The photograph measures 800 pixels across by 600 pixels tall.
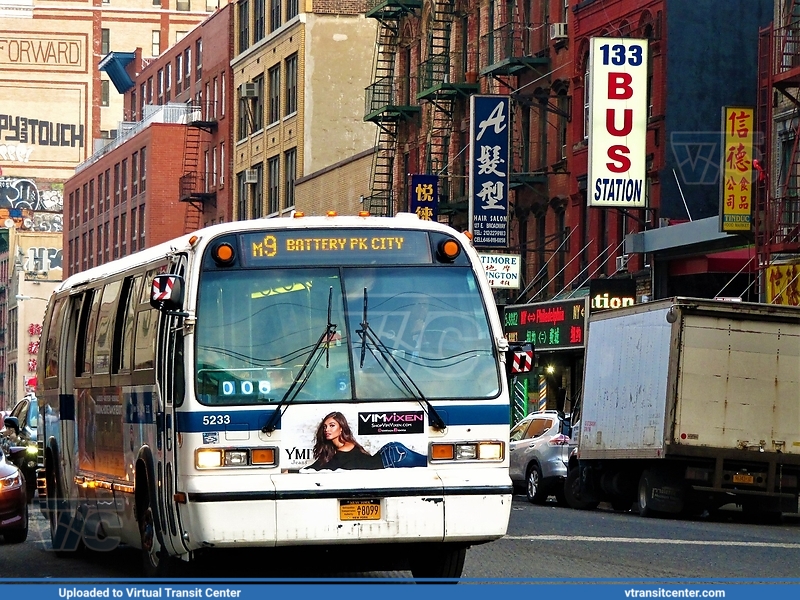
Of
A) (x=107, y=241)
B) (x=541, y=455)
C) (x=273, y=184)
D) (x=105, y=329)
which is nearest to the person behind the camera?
(x=105, y=329)

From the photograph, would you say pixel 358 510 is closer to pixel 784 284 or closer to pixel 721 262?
pixel 784 284

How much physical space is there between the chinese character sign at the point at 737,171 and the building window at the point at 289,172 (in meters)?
32.9

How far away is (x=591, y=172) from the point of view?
35.9m

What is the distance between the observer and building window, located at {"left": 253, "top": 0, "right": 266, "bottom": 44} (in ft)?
235

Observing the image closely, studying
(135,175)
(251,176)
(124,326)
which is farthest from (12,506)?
(135,175)

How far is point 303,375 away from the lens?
12117 millimetres

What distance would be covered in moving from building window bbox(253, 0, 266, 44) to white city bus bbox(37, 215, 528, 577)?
A: 59.6 metres

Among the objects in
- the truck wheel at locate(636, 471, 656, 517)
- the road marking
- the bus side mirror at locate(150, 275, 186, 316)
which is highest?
the bus side mirror at locate(150, 275, 186, 316)

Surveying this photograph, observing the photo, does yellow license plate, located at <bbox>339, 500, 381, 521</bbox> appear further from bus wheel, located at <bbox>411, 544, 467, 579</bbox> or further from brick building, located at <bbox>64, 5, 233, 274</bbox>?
brick building, located at <bbox>64, 5, 233, 274</bbox>

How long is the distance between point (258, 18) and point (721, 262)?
39530 mm

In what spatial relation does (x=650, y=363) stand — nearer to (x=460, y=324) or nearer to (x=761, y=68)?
(x=460, y=324)

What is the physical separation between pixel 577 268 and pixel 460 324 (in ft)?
96.2

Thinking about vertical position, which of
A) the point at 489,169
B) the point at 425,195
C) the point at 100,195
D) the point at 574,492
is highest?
the point at 489,169

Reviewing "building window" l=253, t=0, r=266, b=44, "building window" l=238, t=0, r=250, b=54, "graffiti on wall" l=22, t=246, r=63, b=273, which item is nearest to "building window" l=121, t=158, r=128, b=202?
"building window" l=238, t=0, r=250, b=54
